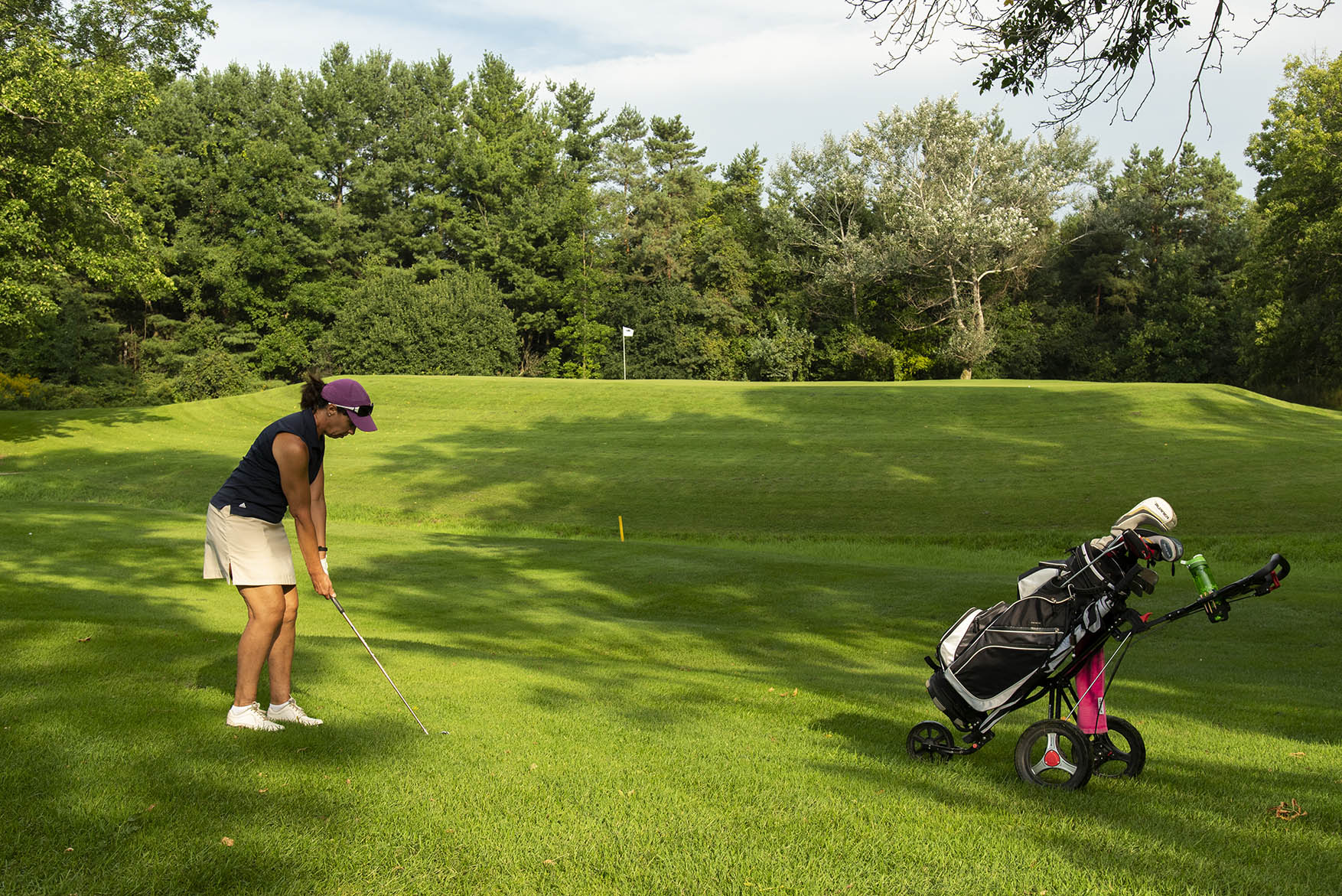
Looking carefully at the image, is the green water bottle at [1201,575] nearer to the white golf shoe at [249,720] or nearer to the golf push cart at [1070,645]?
the golf push cart at [1070,645]

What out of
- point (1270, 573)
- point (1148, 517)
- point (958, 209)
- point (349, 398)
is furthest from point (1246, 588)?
point (958, 209)

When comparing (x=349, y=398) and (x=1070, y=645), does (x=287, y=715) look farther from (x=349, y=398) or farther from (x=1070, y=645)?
(x=1070, y=645)

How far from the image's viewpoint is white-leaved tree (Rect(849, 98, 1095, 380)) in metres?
58.4

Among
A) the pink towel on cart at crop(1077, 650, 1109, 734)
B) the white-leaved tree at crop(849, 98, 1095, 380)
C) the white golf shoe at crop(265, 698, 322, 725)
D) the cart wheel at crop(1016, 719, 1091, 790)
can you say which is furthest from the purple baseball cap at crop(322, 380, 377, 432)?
the white-leaved tree at crop(849, 98, 1095, 380)

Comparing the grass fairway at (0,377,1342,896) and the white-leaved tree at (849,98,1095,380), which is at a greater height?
the white-leaved tree at (849,98,1095,380)

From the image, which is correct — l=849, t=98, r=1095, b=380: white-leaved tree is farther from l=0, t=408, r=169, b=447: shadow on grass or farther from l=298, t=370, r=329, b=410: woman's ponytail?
l=298, t=370, r=329, b=410: woman's ponytail

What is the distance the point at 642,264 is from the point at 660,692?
216 feet

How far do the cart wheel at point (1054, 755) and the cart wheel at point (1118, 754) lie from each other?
101 millimetres

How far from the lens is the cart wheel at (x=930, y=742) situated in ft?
19.1

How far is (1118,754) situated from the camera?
5422mm

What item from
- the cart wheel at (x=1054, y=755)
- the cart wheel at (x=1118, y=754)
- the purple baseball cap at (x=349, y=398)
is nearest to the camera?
the cart wheel at (x=1054, y=755)

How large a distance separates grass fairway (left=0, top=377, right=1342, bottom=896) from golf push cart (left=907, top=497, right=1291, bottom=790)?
0.77 feet

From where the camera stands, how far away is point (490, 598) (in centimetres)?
1423

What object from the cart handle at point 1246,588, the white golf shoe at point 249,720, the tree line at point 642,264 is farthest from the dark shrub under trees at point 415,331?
the cart handle at point 1246,588
